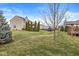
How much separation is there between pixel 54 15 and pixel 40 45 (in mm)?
404

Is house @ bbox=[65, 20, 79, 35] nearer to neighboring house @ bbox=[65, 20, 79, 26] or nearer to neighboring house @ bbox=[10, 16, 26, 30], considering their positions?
neighboring house @ bbox=[65, 20, 79, 26]

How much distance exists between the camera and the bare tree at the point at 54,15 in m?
3.01

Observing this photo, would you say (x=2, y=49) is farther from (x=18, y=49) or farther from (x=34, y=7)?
(x=34, y=7)

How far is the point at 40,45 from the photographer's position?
3029mm

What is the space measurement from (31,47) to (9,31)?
33cm

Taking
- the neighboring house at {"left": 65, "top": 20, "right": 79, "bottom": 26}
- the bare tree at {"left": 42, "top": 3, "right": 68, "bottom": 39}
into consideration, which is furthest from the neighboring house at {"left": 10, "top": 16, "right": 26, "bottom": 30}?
the neighboring house at {"left": 65, "top": 20, "right": 79, "bottom": 26}

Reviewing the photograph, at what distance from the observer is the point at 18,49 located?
3.02 m

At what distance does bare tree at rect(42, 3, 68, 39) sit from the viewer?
3.01 m

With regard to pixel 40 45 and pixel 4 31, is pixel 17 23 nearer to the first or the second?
pixel 4 31

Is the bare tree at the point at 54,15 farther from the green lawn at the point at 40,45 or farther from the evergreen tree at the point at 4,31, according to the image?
the evergreen tree at the point at 4,31

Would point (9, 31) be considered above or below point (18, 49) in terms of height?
above

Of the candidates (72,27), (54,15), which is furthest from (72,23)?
(54,15)

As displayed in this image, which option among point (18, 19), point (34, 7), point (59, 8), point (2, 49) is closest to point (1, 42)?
point (2, 49)

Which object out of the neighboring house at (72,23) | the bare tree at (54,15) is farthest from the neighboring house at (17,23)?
the neighboring house at (72,23)
